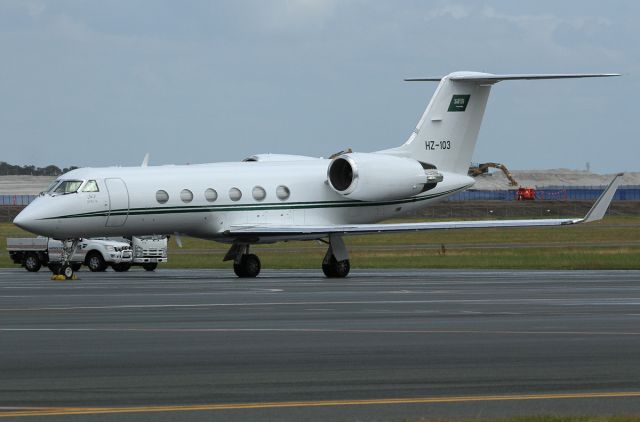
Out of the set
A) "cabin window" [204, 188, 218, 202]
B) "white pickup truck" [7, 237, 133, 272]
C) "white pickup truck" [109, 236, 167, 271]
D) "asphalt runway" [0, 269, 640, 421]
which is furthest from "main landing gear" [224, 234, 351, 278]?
"white pickup truck" [7, 237, 133, 272]

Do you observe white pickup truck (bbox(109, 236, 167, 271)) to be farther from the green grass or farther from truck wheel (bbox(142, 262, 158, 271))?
the green grass

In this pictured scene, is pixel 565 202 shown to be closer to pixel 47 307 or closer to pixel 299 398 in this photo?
pixel 47 307

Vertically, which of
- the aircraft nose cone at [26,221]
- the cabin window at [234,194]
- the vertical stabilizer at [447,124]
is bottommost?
the aircraft nose cone at [26,221]

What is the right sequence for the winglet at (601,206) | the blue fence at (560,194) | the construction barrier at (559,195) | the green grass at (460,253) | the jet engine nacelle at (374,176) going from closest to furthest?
the winglet at (601,206)
the jet engine nacelle at (374,176)
the green grass at (460,253)
the construction barrier at (559,195)
the blue fence at (560,194)

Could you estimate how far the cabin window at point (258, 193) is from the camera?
38344 millimetres

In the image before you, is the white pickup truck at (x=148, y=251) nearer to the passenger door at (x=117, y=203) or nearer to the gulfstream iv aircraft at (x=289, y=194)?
the gulfstream iv aircraft at (x=289, y=194)

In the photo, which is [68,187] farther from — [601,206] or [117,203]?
[601,206]

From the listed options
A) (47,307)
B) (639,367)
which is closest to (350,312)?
(47,307)

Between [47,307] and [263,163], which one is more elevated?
[263,163]

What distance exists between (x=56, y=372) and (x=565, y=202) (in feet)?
387

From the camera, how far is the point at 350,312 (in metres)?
22.3

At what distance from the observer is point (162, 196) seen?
36.8m

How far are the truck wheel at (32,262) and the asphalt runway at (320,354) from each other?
19.4 m

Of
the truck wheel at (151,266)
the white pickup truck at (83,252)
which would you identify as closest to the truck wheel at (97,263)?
the white pickup truck at (83,252)
